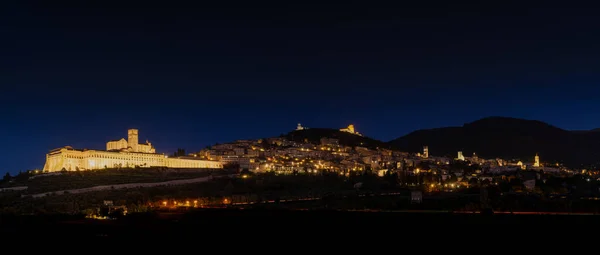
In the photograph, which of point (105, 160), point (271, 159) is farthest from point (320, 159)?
point (105, 160)

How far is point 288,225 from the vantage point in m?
39.4

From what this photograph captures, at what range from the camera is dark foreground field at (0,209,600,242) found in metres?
33.8

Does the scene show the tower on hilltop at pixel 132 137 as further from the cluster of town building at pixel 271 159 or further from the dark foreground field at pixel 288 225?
the dark foreground field at pixel 288 225

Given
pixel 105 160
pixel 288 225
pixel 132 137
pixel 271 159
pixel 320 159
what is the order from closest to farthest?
pixel 288 225, pixel 105 160, pixel 132 137, pixel 271 159, pixel 320 159

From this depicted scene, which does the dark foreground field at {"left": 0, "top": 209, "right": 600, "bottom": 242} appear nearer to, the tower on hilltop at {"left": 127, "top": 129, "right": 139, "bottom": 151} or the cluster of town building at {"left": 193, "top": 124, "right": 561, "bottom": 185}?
the cluster of town building at {"left": 193, "top": 124, "right": 561, "bottom": 185}

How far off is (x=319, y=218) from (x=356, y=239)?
1396 cm

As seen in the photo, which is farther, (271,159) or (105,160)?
(271,159)

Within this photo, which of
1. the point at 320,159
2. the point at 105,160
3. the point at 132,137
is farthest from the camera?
the point at 320,159

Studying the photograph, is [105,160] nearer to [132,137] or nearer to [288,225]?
[132,137]

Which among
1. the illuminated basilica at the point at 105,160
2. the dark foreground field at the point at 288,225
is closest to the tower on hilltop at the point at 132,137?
the illuminated basilica at the point at 105,160

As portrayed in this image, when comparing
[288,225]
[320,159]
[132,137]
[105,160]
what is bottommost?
[288,225]

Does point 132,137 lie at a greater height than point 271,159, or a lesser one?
greater

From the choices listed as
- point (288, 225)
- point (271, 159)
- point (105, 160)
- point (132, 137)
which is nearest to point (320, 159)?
point (271, 159)

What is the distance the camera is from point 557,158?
198375 millimetres
